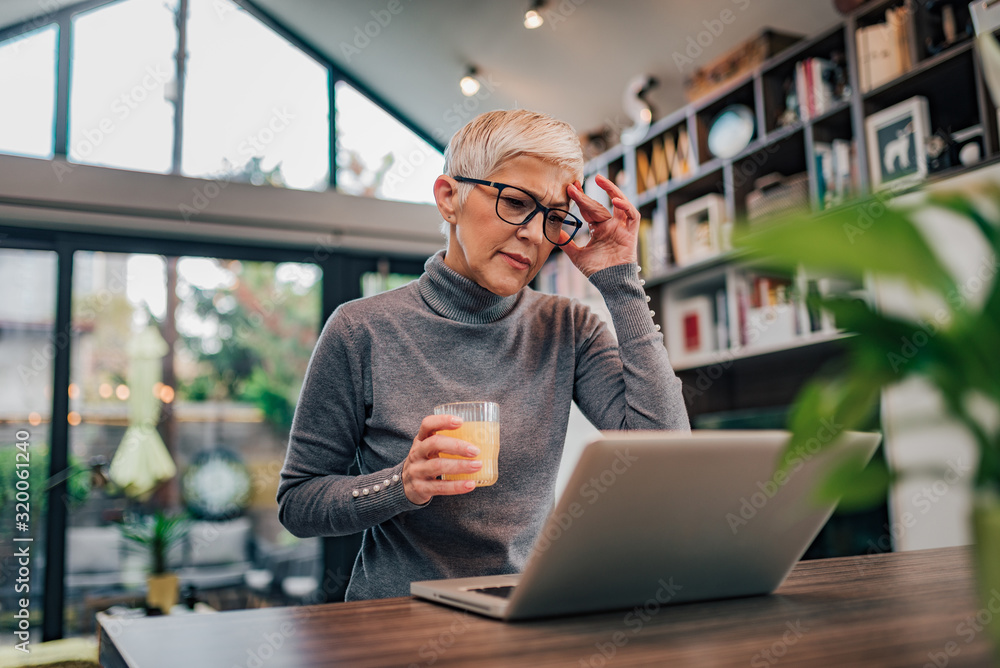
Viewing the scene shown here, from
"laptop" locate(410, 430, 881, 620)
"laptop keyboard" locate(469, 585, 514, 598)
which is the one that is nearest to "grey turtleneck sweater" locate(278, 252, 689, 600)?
"laptop keyboard" locate(469, 585, 514, 598)

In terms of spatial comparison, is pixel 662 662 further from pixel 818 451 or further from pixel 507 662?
pixel 818 451

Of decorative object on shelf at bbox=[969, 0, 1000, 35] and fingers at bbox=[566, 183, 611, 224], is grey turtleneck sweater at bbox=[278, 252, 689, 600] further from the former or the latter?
decorative object on shelf at bbox=[969, 0, 1000, 35]

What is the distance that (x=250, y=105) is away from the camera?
4648mm

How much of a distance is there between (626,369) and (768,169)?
2180 millimetres

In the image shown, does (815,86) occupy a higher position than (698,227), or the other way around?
(815,86)

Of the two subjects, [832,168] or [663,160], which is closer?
[832,168]

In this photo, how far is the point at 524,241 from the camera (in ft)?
4.40

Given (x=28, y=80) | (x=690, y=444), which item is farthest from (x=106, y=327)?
(x=690, y=444)

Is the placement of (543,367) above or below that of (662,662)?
above

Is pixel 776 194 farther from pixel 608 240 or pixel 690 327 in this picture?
pixel 608 240

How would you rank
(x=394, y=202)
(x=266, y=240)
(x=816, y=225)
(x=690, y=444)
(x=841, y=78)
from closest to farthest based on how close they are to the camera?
(x=816, y=225)
(x=690, y=444)
(x=841, y=78)
(x=266, y=240)
(x=394, y=202)

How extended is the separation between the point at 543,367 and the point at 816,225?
1130 millimetres

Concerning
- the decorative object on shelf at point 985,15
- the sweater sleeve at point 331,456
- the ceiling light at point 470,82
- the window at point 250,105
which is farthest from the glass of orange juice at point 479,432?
the window at point 250,105

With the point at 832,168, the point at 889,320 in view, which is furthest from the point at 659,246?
the point at 889,320
